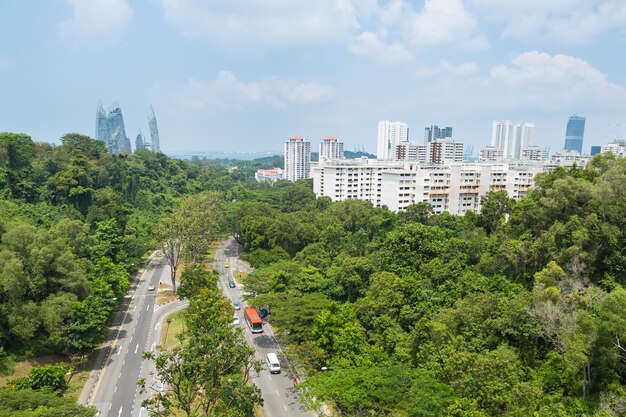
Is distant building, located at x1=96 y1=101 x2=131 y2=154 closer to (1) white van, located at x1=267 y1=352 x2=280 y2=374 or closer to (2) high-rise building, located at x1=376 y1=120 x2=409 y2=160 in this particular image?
(2) high-rise building, located at x1=376 y1=120 x2=409 y2=160

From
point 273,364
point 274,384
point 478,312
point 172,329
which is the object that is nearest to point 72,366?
point 172,329

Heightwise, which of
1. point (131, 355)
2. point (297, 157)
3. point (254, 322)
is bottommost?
point (131, 355)

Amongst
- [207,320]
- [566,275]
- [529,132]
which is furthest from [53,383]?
[529,132]

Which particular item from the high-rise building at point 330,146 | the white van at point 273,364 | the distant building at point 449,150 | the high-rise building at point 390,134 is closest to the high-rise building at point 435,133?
the high-rise building at point 390,134

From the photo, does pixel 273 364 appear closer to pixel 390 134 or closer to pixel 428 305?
pixel 428 305

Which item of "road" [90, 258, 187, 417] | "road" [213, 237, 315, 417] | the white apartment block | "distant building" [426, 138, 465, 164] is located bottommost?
"road" [90, 258, 187, 417]

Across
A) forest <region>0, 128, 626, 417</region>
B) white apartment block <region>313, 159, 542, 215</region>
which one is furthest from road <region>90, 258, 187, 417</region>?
white apartment block <region>313, 159, 542, 215</region>
